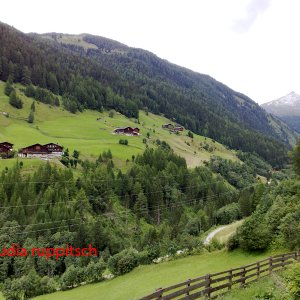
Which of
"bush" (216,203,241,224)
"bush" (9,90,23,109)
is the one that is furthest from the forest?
"bush" (9,90,23,109)

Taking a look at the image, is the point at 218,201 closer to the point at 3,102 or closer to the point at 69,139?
the point at 69,139

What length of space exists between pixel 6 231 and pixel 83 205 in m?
23.0

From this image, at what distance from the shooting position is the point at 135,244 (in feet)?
306

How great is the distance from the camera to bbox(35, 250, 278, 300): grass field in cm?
4253

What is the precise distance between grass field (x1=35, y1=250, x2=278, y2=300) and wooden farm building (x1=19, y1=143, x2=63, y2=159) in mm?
78295

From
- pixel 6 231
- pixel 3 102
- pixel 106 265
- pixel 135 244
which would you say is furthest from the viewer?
pixel 3 102

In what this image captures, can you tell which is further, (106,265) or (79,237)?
(79,237)

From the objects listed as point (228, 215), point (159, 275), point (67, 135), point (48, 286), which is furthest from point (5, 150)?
point (159, 275)

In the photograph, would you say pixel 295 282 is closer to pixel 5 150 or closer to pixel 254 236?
pixel 254 236

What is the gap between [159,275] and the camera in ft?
159

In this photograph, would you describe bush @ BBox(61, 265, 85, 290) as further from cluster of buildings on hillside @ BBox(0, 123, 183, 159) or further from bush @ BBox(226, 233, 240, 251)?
cluster of buildings on hillside @ BBox(0, 123, 183, 159)

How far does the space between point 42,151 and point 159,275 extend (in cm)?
9015

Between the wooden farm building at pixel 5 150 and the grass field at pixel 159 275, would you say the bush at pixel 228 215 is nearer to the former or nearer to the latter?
the grass field at pixel 159 275

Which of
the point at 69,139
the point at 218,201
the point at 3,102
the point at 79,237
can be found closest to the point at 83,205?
the point at 79,237
